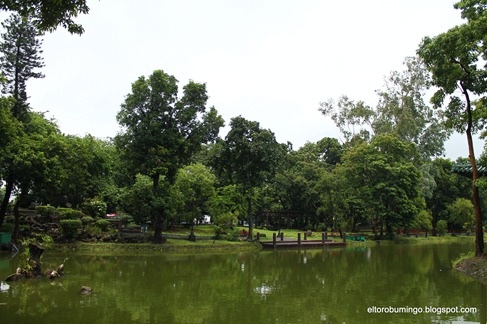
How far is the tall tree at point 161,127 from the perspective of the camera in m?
24.4

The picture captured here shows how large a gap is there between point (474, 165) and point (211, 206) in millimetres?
19312

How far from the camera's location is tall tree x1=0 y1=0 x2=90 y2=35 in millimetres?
8305

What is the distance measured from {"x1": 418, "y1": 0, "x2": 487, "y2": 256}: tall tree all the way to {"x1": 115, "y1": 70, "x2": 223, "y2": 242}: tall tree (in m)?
14.1

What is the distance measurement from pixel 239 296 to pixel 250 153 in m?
19.1

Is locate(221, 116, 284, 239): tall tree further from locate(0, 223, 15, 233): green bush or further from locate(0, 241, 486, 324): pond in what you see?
locate(0, 223, 15, 233): green bush

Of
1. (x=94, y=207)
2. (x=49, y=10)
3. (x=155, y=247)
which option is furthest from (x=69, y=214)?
(x=49, y=10)

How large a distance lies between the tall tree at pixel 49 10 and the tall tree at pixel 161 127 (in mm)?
15271

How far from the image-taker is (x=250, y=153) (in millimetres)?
29891

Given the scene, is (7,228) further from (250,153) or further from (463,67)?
(463,67)

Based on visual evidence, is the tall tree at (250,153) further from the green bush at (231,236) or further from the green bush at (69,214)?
the green bush at (69,214)

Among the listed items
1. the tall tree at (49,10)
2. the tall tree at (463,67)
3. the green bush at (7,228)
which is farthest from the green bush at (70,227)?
the tall tree at (463,67)

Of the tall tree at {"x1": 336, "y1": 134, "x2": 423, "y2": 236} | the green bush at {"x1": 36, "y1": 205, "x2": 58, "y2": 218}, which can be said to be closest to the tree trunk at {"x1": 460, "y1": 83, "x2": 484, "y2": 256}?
the tall tree at {"x1": 336, "y1": 134, "x2": 423, "y2": 236}

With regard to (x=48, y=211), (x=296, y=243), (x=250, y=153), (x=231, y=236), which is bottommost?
(x=296, y=243)

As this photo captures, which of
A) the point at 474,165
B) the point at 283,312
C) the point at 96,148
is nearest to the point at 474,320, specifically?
the point at 283,312
